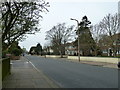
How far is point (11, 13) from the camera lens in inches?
608

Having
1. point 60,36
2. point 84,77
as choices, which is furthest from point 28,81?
point 60,36

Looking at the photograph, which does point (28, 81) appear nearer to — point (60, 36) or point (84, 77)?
point (84, 77)

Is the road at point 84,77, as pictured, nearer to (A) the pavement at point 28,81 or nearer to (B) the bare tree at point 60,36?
(A) the pavement at point 28,81

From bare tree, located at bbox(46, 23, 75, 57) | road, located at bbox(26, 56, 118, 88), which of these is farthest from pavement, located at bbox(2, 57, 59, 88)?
bare tree, located at bbox(46, 23, 75, 57)

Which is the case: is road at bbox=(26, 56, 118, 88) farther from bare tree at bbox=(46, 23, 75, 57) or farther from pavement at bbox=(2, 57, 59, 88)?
bare tree at bbox=(46, 23, 75, 57)

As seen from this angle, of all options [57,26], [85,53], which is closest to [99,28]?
[85,53]

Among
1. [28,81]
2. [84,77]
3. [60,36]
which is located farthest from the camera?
[60,36]

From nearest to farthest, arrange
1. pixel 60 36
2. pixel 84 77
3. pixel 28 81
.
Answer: pixel 28 81 < pixel 84 77 < pixel 60 36

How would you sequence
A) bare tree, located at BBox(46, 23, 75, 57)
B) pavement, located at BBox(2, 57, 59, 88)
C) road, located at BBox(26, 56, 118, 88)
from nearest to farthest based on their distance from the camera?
pavement, located at BBox(2, 57, 59, 88), road, located at BBox(26, 56, 118, 88), bare tree, located at BBox(46, 23, 75, 57)

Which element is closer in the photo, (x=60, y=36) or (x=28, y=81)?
(x=28, y=81)

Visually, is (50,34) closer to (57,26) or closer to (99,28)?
(57,26)

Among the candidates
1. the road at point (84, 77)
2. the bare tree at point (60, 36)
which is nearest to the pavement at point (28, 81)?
the road at point (84, 77)

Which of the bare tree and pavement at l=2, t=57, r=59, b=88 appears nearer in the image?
pavement at l=2, t=57, r=59, b=88

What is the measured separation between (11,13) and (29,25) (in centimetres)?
179
